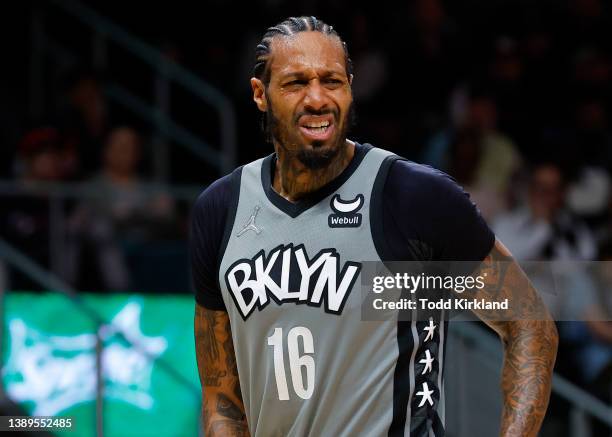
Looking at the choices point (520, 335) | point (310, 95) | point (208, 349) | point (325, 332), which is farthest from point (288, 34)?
point (520, 335)

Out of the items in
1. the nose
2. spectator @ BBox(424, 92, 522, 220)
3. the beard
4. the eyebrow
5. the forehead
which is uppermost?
spectator @ BBox(424, 92, 522, 220)

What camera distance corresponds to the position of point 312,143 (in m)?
3.35

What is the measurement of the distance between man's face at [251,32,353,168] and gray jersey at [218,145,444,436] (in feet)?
0.45

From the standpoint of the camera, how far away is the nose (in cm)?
328

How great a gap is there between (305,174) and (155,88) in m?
7.33

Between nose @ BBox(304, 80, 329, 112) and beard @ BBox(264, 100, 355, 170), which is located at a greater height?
nose @ BBox(304, 80, 329, 112)

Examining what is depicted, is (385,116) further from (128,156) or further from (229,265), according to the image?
(229,265)

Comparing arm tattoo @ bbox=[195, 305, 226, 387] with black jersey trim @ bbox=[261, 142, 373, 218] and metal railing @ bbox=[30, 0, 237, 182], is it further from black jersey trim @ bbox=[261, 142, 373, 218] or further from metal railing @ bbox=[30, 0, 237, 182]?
metal railing @ bbox=[30, 0, 237, 182]

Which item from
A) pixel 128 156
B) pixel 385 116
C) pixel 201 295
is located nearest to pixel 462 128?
pixel 385 116

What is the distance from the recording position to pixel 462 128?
9.62 metres

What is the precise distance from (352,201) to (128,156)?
5.80m

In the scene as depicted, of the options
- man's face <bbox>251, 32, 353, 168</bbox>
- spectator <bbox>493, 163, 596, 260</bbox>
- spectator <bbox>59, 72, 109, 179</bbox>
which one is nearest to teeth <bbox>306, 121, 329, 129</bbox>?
man's face <bbox>251, 32, 353, 168</bbox>

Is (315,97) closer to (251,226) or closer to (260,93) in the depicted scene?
(260,93)

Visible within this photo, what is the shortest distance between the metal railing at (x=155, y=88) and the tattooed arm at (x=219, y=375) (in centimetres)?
589
